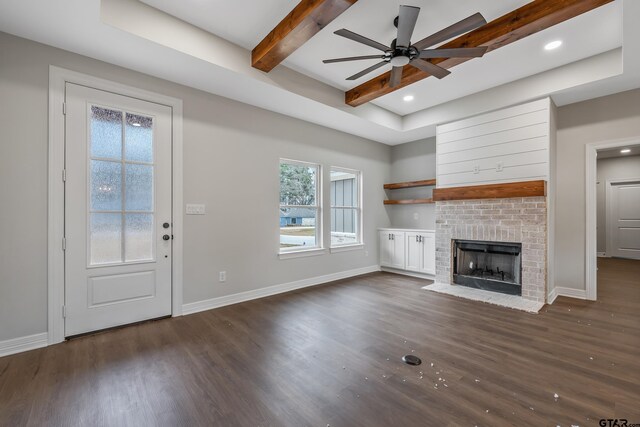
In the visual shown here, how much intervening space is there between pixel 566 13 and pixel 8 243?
5.32 meters

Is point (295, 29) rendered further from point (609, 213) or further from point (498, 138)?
point (609, 213)

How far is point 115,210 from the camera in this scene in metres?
3.02

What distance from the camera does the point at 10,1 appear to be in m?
2.15

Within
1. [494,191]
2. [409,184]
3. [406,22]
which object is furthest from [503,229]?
[406,22]

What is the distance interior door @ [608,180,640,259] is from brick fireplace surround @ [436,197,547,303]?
244 inches

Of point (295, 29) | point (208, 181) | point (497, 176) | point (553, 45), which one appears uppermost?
point (553, 45)

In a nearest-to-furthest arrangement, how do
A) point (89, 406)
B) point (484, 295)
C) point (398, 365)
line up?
point (89, 406) → point (398, 365) → point (484, 295)

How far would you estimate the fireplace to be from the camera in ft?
13.6

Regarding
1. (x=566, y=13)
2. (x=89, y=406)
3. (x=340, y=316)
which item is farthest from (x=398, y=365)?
(x=566, y=13)

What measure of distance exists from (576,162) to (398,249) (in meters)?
3.07

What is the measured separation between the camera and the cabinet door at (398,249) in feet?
18.3

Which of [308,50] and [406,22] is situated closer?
[406,22]

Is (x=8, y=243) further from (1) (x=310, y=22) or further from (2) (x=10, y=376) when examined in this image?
(1) (x=310, y=22)

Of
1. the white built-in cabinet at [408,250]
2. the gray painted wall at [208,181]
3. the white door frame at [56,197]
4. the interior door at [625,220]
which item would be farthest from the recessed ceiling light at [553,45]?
the interior door at [625,220]
